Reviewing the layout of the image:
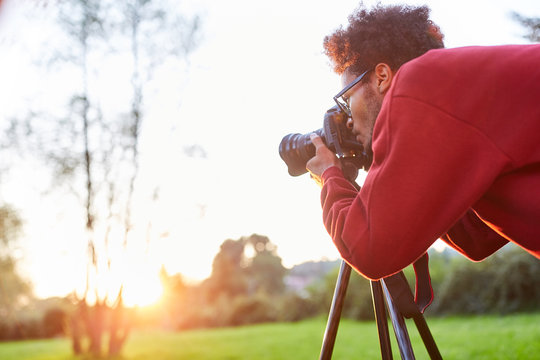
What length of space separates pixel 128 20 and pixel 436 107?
364 inches

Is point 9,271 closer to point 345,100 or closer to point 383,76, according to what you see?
point 345,100

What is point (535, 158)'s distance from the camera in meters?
1.11

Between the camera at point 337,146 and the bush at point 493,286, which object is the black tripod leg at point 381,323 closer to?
the camera at point 337,146

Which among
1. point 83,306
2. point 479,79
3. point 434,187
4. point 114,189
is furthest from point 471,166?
point 83,306

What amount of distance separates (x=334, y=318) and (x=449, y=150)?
2.85ft

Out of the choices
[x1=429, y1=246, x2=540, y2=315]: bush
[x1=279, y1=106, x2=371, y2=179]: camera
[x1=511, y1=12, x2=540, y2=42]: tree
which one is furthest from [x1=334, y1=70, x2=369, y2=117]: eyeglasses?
[x1=429, y1=246, x2=540, y2=315]: bush

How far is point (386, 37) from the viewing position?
1.54m

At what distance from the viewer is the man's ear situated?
1473 millimetres

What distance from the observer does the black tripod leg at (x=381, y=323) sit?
5.41 ft

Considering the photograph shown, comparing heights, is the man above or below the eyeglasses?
below

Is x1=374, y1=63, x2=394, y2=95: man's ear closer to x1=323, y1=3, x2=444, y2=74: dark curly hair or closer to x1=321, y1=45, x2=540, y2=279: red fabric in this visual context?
x1=323, y1=3, x2=444, y2=74: dark curly hair

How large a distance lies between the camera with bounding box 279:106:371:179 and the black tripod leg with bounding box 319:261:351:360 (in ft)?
1.39

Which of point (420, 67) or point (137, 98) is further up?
point (137, 98)

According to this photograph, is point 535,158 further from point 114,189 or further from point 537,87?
point 114,189
